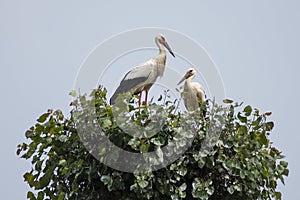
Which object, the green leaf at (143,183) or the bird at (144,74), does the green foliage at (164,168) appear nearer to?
the green leaf at (143,183)

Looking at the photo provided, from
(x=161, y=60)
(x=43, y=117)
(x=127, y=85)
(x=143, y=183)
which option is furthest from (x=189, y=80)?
(x=143, y=183)

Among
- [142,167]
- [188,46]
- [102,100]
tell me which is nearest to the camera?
[142,167]

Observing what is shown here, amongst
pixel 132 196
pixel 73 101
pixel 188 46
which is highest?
pixel 188 46

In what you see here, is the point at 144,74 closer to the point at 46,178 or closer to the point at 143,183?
the point at 46,178

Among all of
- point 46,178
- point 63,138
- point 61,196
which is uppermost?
point 63,138

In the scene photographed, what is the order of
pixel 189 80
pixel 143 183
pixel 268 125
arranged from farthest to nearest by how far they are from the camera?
pixel 189 80 → pixel 268 125 → pixel 143 183

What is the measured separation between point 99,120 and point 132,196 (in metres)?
0.36

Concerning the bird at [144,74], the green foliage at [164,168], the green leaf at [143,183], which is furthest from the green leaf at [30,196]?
the bird at [144,74]

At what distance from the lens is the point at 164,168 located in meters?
2.29

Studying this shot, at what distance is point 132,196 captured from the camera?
2.28 meters

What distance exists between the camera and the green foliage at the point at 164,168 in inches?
89.0

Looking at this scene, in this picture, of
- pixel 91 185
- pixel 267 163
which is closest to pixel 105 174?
pixel 91 185

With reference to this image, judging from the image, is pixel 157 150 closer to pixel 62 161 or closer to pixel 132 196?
pixel 132 196

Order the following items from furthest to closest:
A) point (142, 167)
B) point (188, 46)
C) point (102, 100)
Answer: point (188, 46) → point (102, 100) → point (142, 167)
